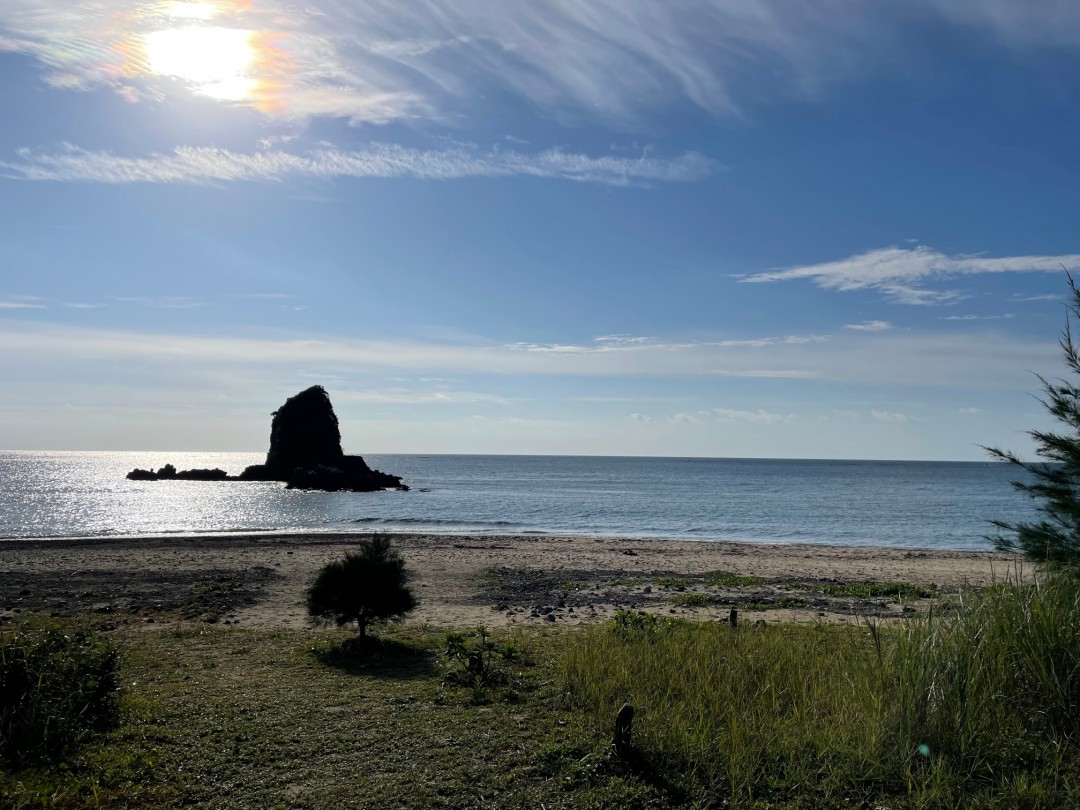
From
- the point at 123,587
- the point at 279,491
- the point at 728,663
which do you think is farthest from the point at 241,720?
the point at 279,491

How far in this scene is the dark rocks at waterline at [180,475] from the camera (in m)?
129

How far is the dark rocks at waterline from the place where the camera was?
129 meters

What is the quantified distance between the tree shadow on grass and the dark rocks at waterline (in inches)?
4936

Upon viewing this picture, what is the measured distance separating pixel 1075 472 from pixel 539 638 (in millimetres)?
9009

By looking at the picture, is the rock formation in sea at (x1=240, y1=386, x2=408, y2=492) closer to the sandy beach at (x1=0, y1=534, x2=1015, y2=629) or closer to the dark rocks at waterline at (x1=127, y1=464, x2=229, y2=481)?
the dark rocks at waterline at (x1=127, y1=464, x2=229, y2=481)

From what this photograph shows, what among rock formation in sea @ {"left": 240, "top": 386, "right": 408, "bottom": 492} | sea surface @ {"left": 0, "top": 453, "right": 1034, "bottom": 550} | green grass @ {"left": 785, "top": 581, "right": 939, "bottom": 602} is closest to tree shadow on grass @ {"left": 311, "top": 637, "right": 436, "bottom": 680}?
green grass @ {"left": 785, "top": 581, "right": 939, "bottom": 602}

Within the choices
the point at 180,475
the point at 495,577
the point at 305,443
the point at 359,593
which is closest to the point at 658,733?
the point at 359,593

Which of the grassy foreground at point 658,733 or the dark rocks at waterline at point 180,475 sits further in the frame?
the dark rocks at waterline at point 180,475

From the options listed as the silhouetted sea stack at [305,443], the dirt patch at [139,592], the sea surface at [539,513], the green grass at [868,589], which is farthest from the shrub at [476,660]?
the silhouetted sea stack at [305,443]

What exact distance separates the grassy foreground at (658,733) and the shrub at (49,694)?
29cm

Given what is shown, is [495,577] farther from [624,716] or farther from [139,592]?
[624,716]

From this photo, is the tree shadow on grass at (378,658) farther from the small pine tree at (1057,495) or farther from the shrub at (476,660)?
the small pine tree at (1057,495)

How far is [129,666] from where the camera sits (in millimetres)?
11391

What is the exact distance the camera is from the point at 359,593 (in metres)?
13.9
